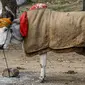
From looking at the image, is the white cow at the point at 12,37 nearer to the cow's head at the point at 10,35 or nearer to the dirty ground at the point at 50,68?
the cow's head at the point at 10,35

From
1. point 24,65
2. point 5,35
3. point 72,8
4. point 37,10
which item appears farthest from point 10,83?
point 72,8

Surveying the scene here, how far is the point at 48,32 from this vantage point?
7.47m

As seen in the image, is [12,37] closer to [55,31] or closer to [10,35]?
[10,35]

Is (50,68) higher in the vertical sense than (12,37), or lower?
lower

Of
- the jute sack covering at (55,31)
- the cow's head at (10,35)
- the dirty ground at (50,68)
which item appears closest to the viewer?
the jute sack covering at (55,31)

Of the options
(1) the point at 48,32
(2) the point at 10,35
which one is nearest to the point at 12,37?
(2) the point at 10,35

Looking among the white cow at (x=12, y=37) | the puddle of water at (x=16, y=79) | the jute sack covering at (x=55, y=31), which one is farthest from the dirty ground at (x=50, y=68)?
the jute sack covering at (x=55, y=31)

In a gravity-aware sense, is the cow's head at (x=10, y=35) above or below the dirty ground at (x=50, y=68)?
above

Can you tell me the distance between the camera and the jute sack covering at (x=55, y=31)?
7422 millimetres

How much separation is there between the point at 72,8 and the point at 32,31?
13810mm

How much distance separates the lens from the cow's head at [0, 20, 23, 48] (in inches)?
297

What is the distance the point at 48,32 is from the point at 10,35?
0.75 m

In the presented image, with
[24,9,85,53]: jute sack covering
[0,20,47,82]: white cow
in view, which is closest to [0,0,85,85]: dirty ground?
[0,20,47,82]: white cow

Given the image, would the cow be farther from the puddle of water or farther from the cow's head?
the puddle of water
